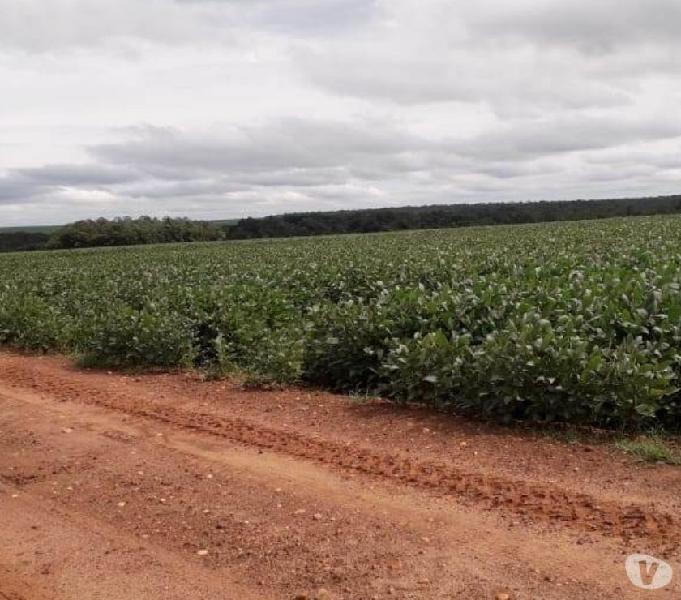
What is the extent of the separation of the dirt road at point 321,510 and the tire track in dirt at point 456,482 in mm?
17

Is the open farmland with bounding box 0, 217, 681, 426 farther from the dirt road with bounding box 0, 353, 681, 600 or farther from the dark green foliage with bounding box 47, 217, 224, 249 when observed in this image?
the dark green foliage with bounding box 47, 217, 224, 249

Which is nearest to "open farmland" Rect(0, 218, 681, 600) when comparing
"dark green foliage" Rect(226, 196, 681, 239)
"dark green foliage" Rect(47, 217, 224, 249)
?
"dark green foliage" Rect(47, 217, 224, 249)

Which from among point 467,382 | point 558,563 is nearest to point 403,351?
point 467,382

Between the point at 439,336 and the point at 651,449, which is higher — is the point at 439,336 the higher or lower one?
the higher one

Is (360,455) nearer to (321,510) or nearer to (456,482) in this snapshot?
(456,482)

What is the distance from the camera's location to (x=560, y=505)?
429cm

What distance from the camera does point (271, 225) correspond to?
8900 centimetres

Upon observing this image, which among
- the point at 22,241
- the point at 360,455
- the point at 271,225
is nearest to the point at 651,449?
the point at 360,455

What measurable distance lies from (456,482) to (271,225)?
280 feet

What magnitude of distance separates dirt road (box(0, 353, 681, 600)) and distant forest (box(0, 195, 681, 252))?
242 ft

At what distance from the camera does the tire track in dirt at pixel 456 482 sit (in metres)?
3.96

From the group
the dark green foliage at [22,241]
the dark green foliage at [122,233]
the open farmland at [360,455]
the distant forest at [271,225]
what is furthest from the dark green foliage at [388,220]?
the open farmland at [360,455]

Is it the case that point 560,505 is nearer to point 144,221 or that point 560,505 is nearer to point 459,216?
point 144,221

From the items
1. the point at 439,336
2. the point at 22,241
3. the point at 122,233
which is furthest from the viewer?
the point at 22,241
